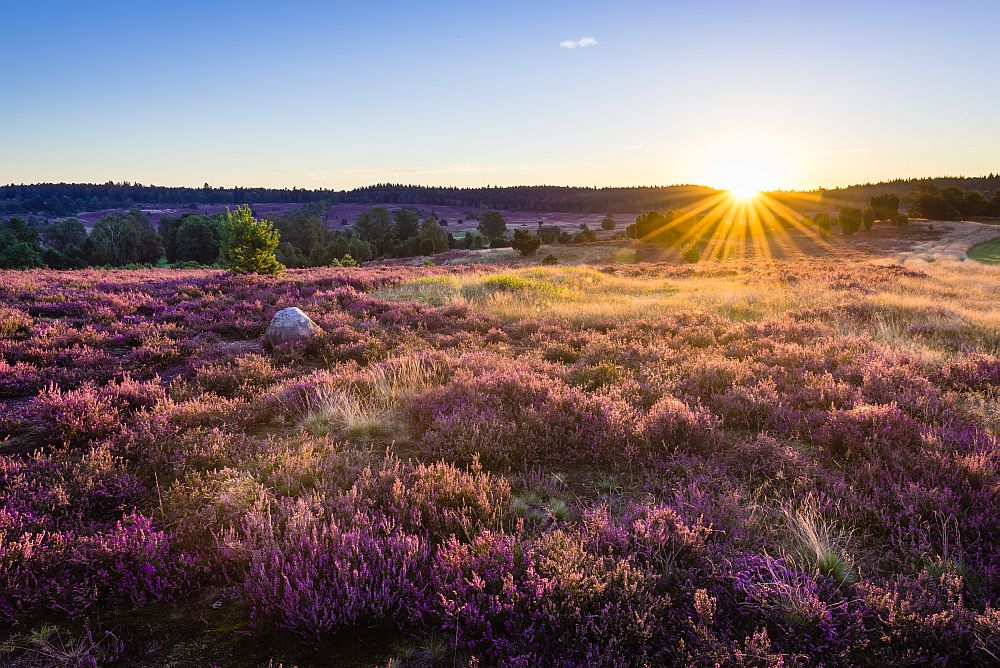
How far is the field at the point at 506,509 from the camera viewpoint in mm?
2486

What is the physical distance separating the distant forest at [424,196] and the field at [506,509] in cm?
15156

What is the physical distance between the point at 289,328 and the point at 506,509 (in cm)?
753

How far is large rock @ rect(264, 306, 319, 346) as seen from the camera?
9.47m

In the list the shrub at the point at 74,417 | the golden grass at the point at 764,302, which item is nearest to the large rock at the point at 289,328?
the shrub at the point at 74,417

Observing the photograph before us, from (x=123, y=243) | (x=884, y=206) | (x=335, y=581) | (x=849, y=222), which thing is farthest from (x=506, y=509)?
(x=884, y=206)

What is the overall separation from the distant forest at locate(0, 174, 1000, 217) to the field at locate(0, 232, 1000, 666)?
497ft

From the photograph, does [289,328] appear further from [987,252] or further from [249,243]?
[987,252]

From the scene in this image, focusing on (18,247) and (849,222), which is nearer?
(18,247)

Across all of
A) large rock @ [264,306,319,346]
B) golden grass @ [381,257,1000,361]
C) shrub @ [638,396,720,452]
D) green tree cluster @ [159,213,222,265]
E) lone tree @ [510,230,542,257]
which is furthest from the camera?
green tree cluster @ [159,213,222,265]

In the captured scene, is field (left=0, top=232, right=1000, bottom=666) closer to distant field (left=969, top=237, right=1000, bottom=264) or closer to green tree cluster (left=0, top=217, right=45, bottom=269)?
distant field (left=969, top=237, right=1000, bottom=264)

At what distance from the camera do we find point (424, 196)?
572 ft

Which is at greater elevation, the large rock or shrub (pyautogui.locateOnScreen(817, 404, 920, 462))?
the large rock

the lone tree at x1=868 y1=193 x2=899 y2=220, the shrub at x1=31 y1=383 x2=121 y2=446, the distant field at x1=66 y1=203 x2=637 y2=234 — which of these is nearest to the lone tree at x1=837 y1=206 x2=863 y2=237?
the lone tree at x1=868 y1=193 x2=899 y2=220

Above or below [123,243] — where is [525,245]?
below
